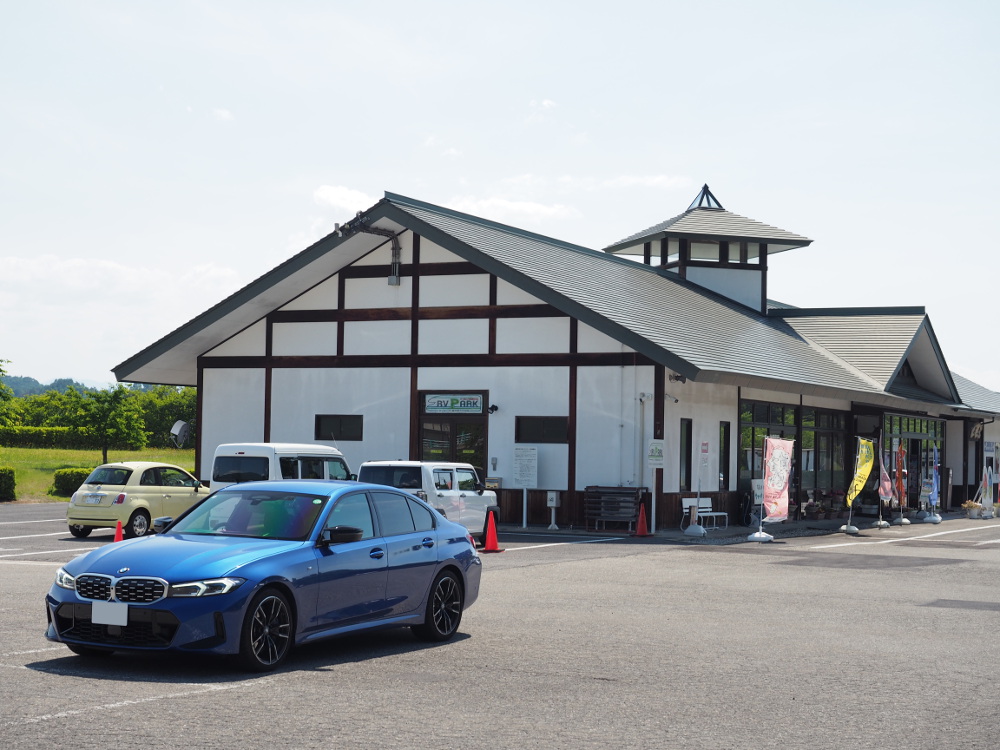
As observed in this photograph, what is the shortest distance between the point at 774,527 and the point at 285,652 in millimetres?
21736

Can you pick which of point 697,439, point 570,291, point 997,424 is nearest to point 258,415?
point 570,291

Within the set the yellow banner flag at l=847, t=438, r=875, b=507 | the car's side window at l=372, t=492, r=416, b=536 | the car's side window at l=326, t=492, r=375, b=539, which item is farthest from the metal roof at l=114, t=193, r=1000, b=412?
the car's side window at l=326, t=492, r=375, b=539

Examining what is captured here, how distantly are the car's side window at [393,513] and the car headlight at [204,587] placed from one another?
6.60 feet

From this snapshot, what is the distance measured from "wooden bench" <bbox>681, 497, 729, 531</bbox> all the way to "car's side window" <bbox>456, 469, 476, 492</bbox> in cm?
580

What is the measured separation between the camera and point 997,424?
48.7m

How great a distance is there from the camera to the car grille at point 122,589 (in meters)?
8.62

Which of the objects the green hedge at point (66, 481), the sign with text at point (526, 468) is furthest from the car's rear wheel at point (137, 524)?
the green hedge at point (66, 481)

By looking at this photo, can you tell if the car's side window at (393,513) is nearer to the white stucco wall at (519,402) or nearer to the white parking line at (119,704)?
the white parking line at (119,704)

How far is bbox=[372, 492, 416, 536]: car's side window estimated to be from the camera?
10.5 metres

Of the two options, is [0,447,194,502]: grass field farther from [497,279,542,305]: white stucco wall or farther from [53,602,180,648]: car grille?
[53,602,180,648]: car grille

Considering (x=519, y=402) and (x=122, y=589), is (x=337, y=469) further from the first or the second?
(x=122, y=589)

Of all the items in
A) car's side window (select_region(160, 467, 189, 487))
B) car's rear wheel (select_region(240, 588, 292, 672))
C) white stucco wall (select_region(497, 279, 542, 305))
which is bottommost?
car's rear wheel (select_region(240, 588, 292, 672))

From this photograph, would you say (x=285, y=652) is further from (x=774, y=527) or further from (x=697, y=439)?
(x=774, y=527)

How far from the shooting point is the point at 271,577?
892 cm
